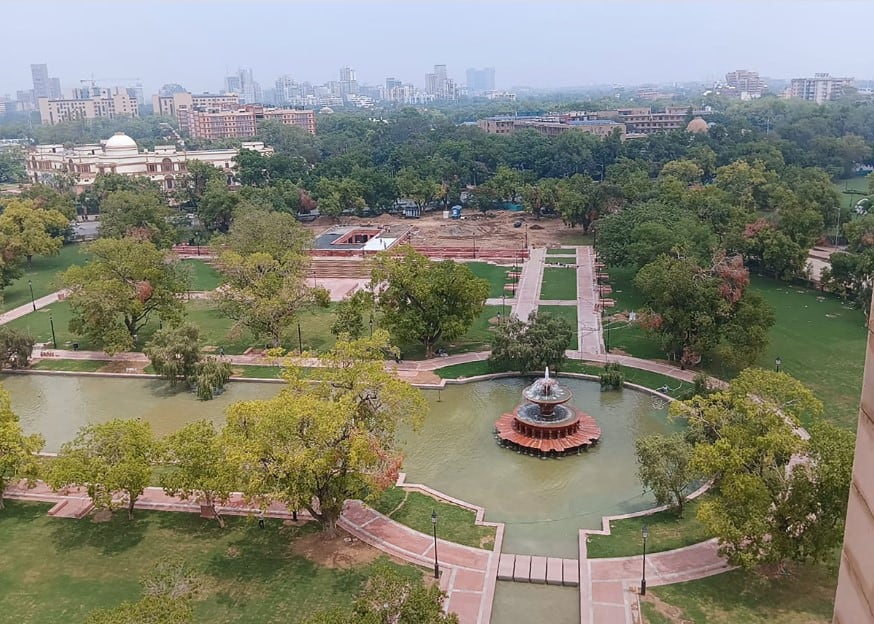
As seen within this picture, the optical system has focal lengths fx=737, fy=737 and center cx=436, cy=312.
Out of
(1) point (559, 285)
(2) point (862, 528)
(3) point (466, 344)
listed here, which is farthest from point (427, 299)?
(2) point (862, 528)

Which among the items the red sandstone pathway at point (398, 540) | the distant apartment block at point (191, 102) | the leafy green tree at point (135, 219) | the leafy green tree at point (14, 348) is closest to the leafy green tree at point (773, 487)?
the red sandstone pathway at point (398, 540)

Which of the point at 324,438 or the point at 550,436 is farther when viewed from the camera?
the point at 550,436

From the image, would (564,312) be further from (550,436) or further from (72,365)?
(72,365)

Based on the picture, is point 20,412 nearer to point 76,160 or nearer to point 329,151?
point 76,160

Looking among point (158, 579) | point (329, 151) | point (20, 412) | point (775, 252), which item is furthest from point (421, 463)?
point (329, 151)

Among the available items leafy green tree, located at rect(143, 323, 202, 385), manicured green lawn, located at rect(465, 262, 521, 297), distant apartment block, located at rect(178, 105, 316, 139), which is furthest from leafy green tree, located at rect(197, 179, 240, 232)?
distant apartment block, located at rect(178, 105, 316, 139)

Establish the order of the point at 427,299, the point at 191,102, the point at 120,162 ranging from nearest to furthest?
the point at 427,299, the point at 120,162, the point at 191,102

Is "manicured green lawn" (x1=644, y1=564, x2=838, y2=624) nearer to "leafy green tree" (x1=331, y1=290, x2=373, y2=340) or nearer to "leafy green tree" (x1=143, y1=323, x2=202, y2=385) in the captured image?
"leafy green tree" (x1=331, y1=290, x2=373, y2=340)
